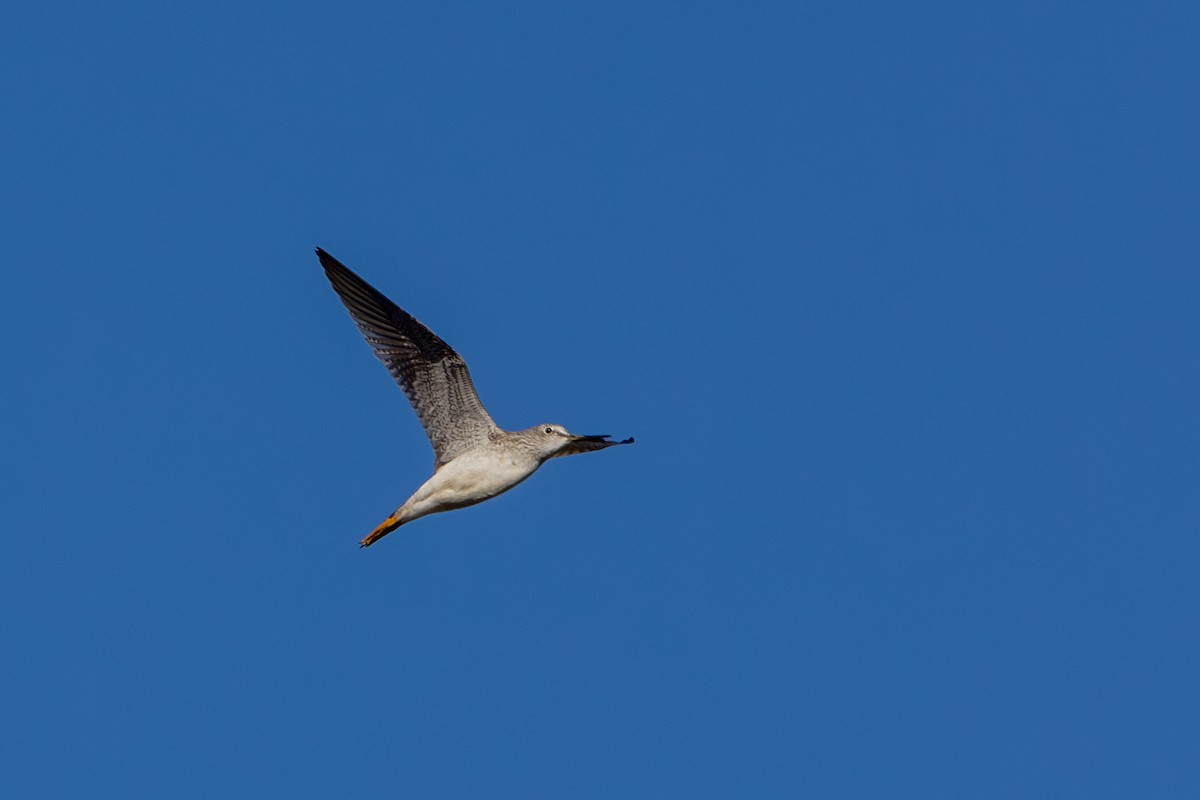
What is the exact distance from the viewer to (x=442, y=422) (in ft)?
60.8

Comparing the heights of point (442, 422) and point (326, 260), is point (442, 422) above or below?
below

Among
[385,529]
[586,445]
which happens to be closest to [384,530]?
[385,529]

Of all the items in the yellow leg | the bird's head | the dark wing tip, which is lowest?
the yellow leg

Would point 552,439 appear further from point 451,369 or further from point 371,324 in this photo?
point 371,324

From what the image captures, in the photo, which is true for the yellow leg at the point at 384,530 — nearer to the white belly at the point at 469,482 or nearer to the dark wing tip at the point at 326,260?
the white belly at the point at 469,482

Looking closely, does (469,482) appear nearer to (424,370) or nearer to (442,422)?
(442,422)

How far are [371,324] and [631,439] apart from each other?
3588 millimetres

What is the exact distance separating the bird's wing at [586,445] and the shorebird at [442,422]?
351 mm

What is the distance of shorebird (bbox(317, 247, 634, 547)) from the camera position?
58.9 feet

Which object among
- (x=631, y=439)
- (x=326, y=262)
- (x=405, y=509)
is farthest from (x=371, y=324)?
(x=631, y=439)

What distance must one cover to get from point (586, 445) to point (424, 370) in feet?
7.85

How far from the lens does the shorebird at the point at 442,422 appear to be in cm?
1794

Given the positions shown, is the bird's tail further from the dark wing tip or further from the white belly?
the dark wing tip

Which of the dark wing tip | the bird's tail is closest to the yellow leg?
the bird's tail
